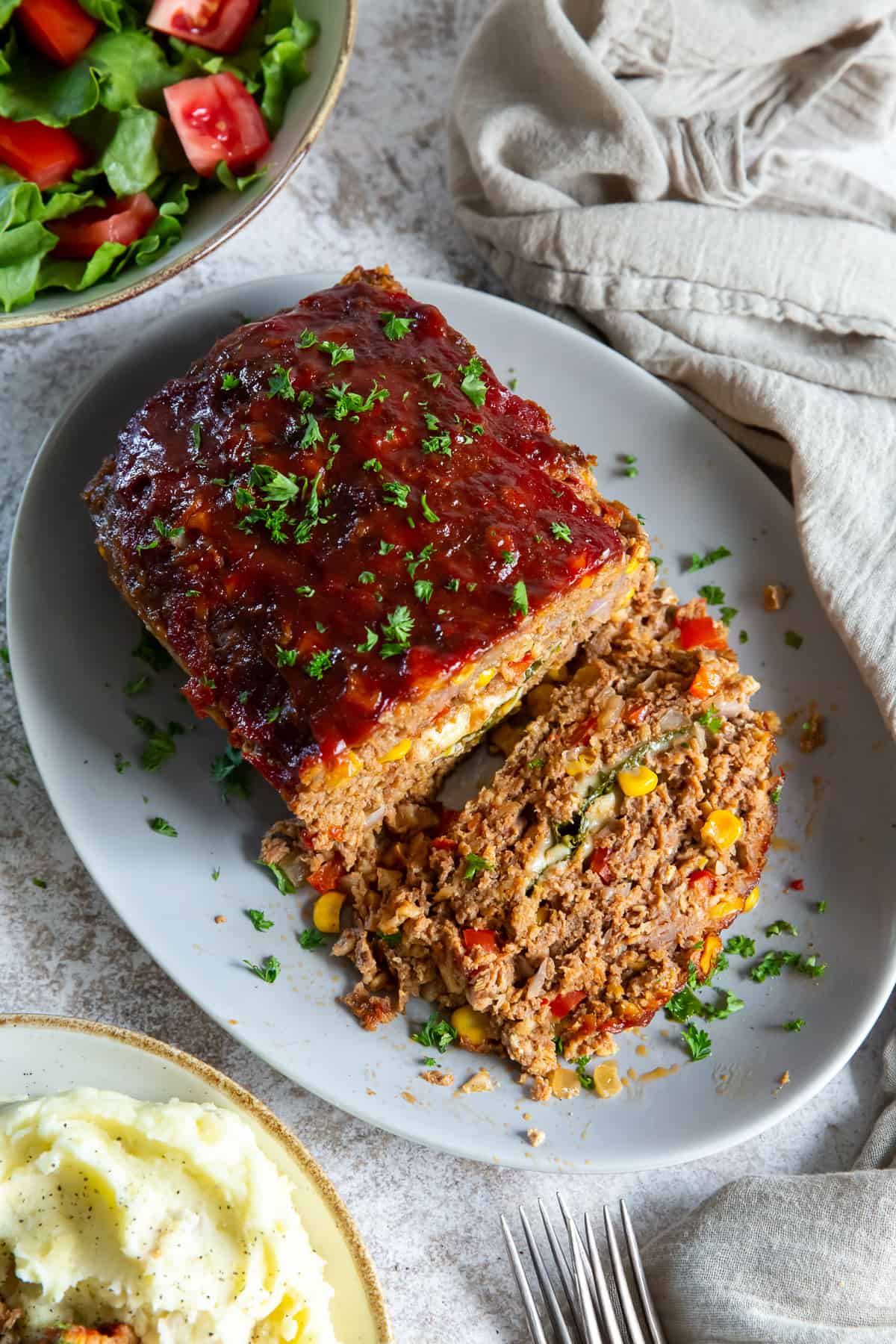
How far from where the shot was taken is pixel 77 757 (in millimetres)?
5133

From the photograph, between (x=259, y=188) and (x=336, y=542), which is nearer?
(x=336, y=542)

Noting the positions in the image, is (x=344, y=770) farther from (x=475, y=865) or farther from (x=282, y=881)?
(x=282, y=881)

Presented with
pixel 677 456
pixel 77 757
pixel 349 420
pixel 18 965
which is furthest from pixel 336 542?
pixel 18 965

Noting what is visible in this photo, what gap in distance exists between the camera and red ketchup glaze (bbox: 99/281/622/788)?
13.9 ft

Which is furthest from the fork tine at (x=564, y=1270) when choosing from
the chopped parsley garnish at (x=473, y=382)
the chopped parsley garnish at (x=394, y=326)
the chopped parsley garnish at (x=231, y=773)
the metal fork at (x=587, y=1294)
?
the chopped parsley garnish at (x=394, y=326)

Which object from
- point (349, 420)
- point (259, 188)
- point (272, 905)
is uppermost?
point (259, 188)

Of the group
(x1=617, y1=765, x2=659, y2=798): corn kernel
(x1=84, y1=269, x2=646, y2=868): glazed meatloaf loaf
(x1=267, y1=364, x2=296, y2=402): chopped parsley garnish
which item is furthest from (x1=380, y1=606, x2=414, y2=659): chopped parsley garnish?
(x1=617, y1=765, x2=659, y2=798): corn kernel

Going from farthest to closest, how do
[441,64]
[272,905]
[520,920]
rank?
[441,64] < [272,905] < [520,920]

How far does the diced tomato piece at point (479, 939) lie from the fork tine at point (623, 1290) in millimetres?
1310

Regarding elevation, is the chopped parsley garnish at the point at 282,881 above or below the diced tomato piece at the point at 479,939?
below

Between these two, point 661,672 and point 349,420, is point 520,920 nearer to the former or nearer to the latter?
point 661,672

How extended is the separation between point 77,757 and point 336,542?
1.63 meters

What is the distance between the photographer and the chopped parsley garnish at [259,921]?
5172 mm

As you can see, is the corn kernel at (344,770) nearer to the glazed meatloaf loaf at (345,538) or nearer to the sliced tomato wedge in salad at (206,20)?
the glazed meatloaf loaf at (345,538)
